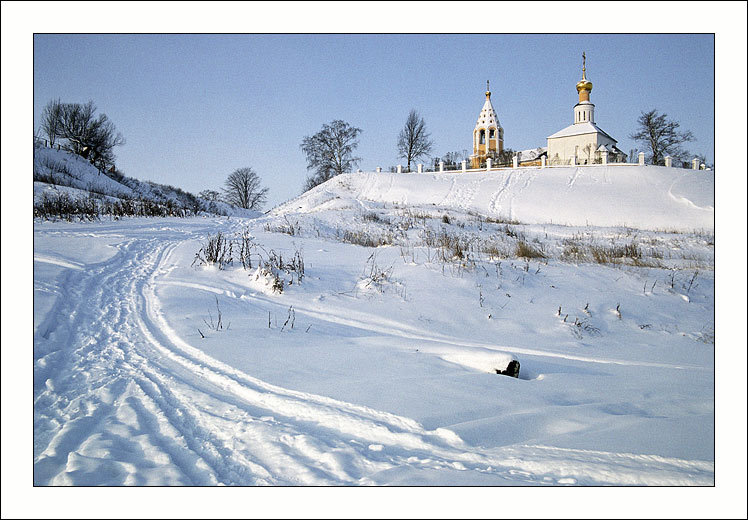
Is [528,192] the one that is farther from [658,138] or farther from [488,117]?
[488,117]

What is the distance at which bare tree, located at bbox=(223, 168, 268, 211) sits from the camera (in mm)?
40312

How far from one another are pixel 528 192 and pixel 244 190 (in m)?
30.1

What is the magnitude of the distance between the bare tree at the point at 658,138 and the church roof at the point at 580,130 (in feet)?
60.1

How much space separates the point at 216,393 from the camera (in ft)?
8.72

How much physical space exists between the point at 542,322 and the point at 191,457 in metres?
4.39

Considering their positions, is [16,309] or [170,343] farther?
[170,343]

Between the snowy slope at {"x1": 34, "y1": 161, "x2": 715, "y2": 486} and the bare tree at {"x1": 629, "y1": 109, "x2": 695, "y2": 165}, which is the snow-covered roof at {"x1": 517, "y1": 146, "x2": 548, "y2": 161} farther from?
the snowy slope at {"x1": 34, "y1": 161, "x2": 715, "y2": 486}

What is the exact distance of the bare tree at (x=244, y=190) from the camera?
132ft

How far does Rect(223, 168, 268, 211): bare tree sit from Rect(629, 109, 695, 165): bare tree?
34377mm

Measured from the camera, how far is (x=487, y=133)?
48625 millimetres

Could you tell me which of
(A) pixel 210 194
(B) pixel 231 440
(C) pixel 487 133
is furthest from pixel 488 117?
(B) pixel 231 440

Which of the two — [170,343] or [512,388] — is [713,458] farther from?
[170,343]

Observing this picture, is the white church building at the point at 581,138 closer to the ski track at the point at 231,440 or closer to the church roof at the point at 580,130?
the church roof at the point at 580,130

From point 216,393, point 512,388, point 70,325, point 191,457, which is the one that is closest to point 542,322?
point 512,388
